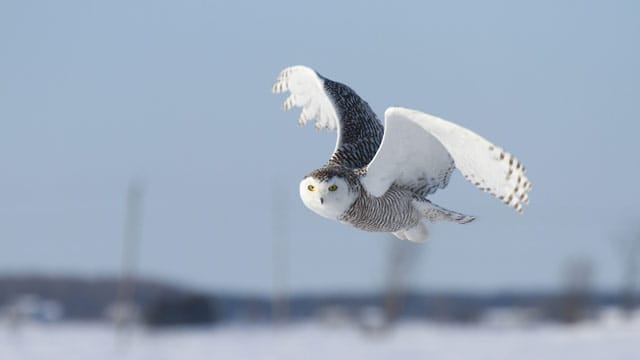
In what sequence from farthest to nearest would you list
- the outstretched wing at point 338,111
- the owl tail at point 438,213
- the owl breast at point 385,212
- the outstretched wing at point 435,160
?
1. the outstretched wing at point 338,111
2. the owl tail at point 438,213
3. the owl breast at point 385,212
4. the outstretched wing at point 435,160

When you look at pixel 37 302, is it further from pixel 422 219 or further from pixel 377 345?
pixel 422 219

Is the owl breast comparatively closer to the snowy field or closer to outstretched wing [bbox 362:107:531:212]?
outstretched wing [bbox 362:107:531:212]

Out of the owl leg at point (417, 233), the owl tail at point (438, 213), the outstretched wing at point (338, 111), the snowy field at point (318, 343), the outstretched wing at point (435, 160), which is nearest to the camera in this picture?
the outstretched wing at point (435, 160)

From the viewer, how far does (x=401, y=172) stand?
3.16 meters

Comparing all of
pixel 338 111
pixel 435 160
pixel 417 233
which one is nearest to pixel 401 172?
pixel 435 160

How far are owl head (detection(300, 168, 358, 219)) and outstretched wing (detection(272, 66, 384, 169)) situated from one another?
36cm

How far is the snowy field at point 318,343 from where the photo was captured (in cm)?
2320

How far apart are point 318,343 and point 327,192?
79.5ft

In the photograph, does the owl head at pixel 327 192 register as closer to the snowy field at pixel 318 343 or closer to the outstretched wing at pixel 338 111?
the outstretched wing at pixel 338 111

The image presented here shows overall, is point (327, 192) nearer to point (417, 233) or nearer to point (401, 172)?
point (401, 172)

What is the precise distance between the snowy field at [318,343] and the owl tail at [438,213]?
1829 centimetres

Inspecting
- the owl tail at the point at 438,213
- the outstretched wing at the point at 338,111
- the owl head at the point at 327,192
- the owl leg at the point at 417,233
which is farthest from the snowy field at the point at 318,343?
the owl head at the point at 327,192

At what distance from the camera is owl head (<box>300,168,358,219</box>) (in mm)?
2824

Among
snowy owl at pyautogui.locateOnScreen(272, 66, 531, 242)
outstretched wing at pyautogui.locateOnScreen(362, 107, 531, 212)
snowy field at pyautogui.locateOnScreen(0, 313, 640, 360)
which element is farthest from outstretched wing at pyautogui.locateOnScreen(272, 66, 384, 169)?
snowy field at pyautogui.locateOnScreen(0, 313, 640, 360)
